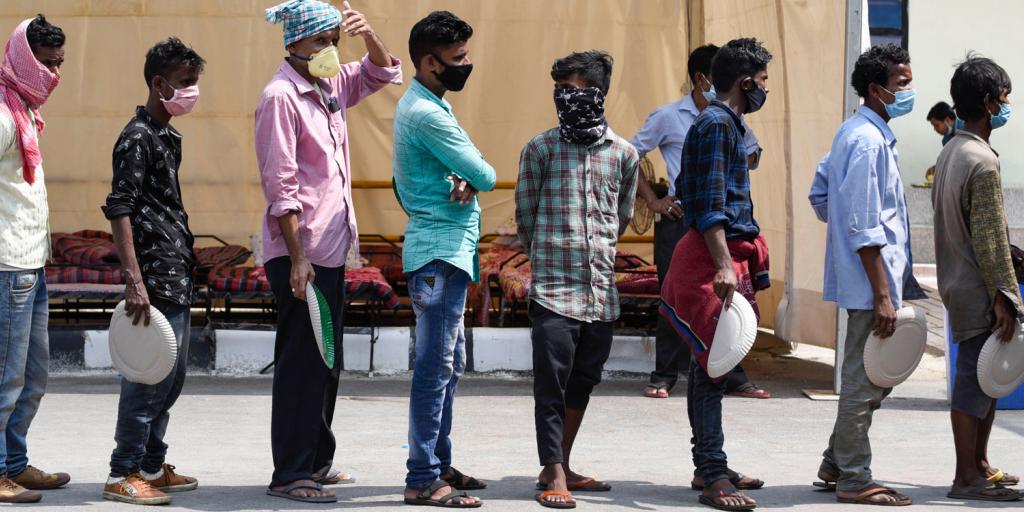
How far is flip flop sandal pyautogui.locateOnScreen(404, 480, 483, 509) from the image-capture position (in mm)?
5406

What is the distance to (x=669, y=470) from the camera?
6301mm

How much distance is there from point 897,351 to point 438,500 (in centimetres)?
184

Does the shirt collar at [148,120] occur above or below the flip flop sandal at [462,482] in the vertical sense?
above

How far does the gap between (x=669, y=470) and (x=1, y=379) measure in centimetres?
278

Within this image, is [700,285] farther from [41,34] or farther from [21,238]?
[41,34]

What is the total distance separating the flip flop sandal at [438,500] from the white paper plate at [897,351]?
5.21 feet

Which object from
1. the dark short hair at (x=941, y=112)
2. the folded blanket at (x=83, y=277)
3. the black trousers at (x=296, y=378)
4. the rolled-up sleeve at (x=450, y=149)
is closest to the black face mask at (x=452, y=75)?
the rolled-up sleeve at (x=450, y=149)

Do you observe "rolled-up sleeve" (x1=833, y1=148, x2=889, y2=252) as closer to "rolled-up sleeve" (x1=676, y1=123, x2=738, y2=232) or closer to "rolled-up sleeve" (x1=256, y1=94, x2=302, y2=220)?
"rolled-up sleeve" (x1=676, y1=123, x2=738, y2=232)

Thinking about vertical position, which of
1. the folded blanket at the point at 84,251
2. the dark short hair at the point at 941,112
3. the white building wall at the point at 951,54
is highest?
the white building wall at the point at 951,54

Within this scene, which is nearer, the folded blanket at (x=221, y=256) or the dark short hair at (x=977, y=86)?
the dark short hair at (x=977, y=86)

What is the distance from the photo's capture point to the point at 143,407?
17.8 ft

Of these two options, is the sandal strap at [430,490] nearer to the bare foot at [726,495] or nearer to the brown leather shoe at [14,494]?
the bare foot at [726,495]

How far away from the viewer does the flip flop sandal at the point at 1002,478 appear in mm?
5859

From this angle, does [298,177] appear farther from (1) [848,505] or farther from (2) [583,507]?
(1) [848,505]
